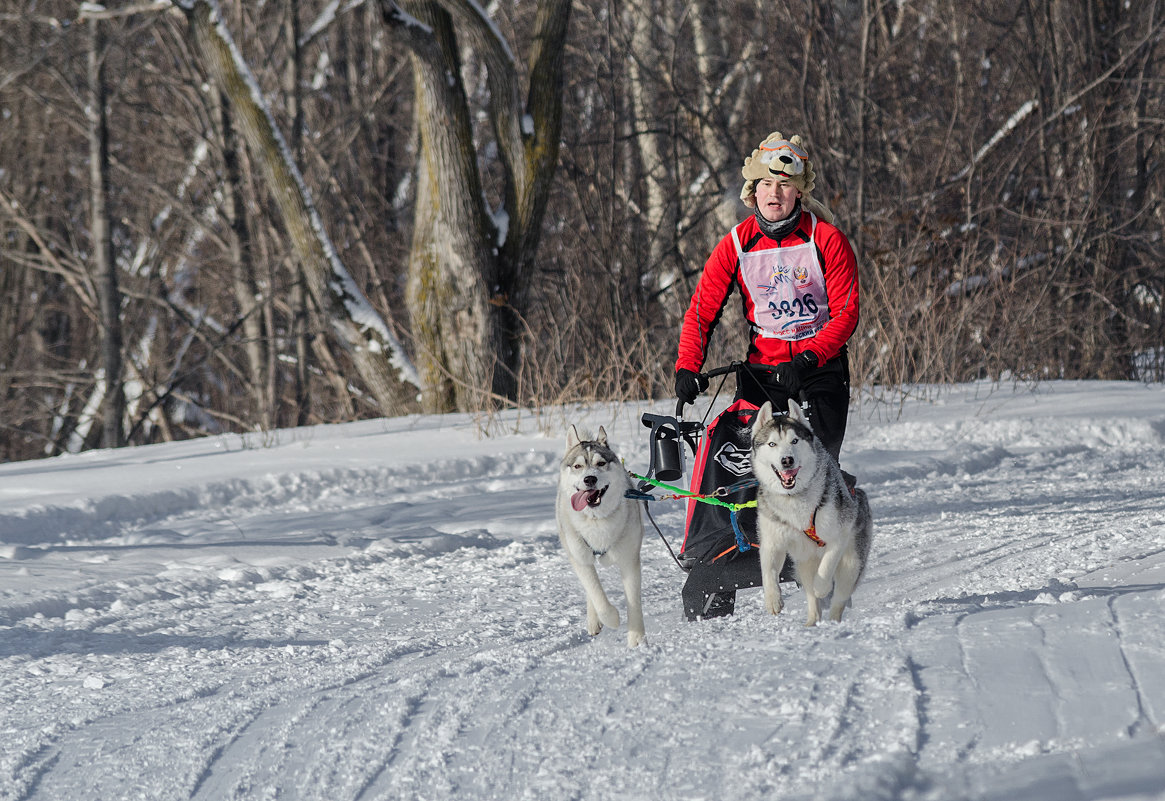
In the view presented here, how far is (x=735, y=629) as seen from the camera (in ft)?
11.8

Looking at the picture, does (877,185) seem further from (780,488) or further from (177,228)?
(177,228)

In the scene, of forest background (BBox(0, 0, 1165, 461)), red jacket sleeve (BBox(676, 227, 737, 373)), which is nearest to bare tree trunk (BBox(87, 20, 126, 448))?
forest background (BBox(0, 0, 1165, 461))

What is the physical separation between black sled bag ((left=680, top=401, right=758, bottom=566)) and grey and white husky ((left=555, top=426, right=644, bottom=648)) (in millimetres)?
426

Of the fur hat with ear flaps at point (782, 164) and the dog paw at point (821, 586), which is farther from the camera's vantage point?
the fur hat with ear flaps at point (782, 164)

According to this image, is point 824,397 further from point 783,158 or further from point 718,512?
point 783,158

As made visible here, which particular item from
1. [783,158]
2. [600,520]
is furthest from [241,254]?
[600,520]

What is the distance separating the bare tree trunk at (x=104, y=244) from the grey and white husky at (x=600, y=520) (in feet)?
40.9

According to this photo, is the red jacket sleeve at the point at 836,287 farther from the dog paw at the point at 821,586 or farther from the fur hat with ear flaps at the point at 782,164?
the dog paw at the point at 821,586

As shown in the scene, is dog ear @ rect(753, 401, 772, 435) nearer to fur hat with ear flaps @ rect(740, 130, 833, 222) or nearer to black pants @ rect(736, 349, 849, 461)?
black pants @ rect(736, 349, 849, 461)

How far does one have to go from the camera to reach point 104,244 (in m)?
14.3

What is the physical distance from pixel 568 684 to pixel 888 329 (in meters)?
8.30

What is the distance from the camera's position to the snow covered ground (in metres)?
2.50

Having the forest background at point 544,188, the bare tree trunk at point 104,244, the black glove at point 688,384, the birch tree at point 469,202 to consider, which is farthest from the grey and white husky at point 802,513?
the bare tree trunk at point 104,244

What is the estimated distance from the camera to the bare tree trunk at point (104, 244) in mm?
14344
